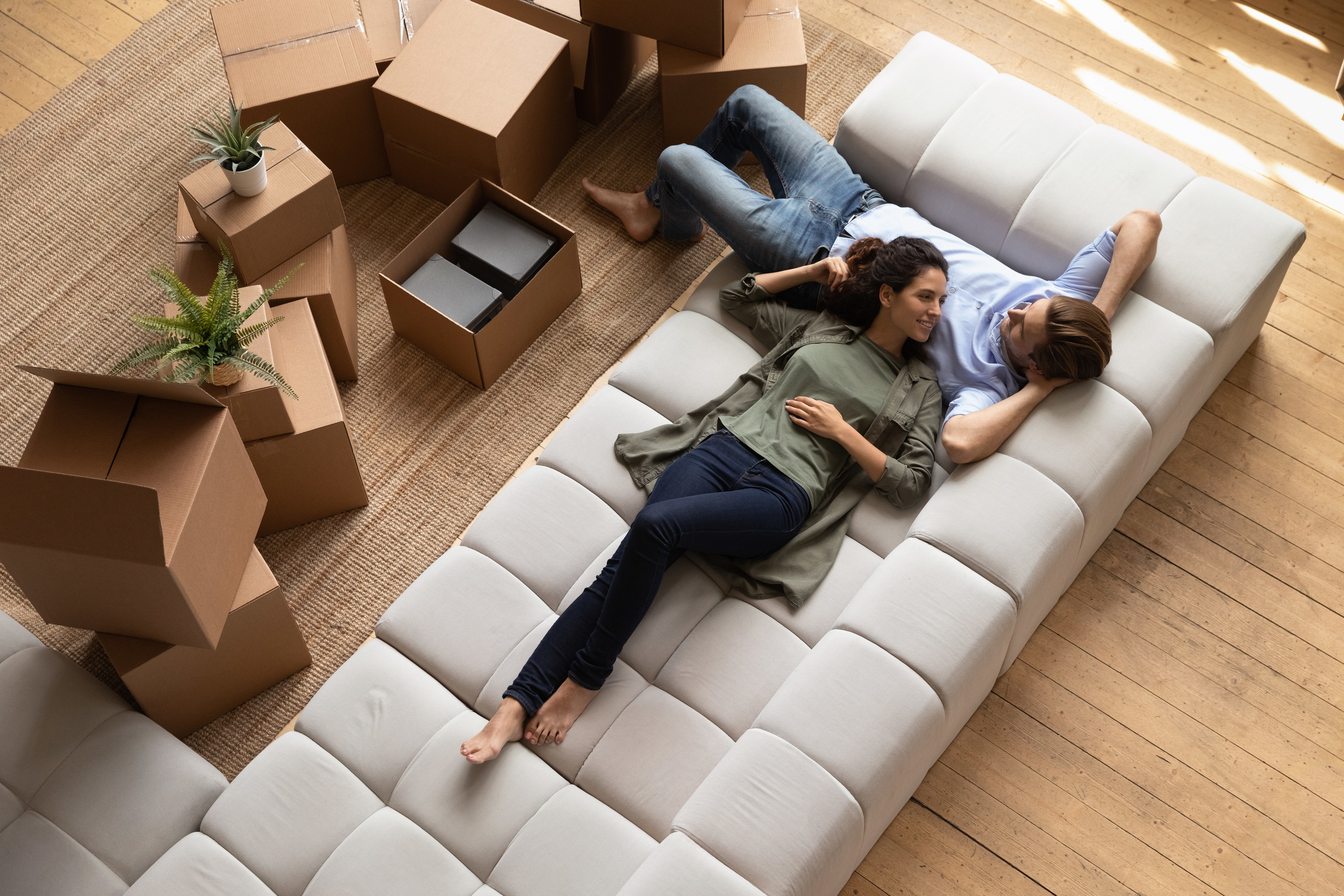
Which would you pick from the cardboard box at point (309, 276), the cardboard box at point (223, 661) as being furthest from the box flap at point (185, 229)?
the cardboard box at point (223, 661)

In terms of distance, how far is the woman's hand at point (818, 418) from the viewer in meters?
2.10

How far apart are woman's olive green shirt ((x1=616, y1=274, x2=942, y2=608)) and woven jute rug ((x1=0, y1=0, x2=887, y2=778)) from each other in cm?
50

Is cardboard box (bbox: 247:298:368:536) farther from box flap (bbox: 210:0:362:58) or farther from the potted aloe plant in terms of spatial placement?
box flap (bbox: 210:0:362:58)

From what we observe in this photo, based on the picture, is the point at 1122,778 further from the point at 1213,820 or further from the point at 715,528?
the point at 715,528

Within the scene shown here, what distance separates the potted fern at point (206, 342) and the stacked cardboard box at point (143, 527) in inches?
2.8

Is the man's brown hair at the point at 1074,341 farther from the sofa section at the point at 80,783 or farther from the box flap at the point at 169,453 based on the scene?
the sofa section at the point at 80,783

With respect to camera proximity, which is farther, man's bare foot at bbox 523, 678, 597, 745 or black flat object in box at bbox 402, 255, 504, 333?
black flat object in box at bbox 402, 255, 504, 333

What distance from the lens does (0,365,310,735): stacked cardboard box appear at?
1677mm

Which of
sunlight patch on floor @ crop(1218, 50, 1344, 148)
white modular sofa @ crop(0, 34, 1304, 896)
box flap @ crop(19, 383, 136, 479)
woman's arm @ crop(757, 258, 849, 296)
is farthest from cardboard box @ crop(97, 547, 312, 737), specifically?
sunlight patch on floor @ crop(1218, 50, 1344, 148)

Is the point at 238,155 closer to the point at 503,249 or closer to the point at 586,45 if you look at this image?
the point at 503,249

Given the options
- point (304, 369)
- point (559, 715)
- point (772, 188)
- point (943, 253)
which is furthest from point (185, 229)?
point (943, 253)

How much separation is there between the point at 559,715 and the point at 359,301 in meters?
1.37

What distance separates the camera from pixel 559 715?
1902mm

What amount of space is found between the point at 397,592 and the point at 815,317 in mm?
1102
